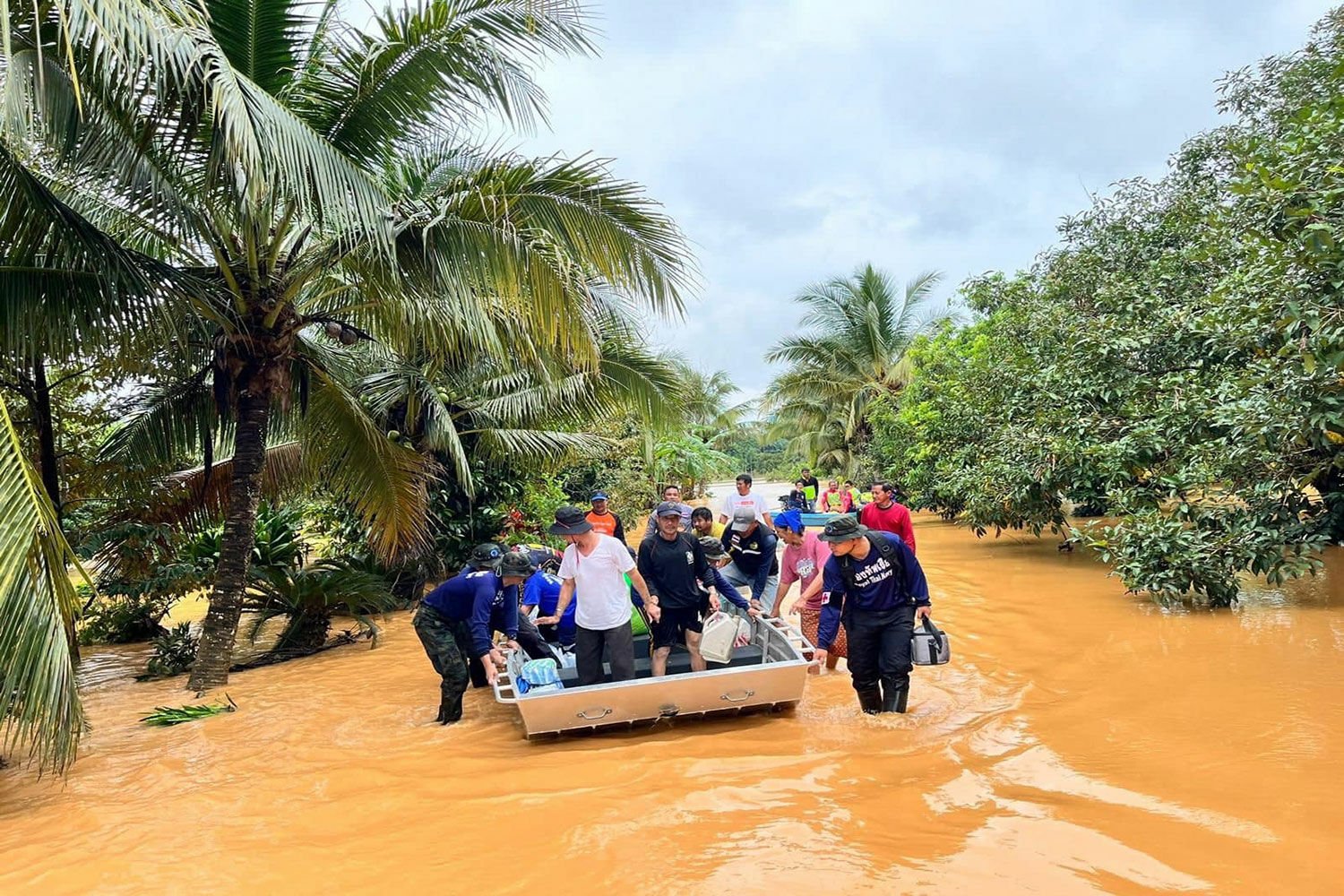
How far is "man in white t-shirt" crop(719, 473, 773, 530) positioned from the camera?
357 inches

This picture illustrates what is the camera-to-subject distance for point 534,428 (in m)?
14.3

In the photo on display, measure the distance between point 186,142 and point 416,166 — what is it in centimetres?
306

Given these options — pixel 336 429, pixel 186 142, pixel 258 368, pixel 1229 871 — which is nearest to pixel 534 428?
pixel 336 429

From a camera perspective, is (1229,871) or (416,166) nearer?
(1229,871)

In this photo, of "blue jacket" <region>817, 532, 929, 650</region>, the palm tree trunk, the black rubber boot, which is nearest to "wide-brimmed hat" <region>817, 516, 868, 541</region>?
"blue jacket" <region>817, 532, 929, 650</region>

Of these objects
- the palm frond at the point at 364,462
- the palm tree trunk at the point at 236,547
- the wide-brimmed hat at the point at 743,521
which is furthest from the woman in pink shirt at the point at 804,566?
the palm tree trunk at the point at 236,547

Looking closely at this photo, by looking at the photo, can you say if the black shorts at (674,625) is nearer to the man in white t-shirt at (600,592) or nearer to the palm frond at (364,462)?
the man in white t-shirt at (600,592)

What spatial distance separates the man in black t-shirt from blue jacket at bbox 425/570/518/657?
1.16 meters

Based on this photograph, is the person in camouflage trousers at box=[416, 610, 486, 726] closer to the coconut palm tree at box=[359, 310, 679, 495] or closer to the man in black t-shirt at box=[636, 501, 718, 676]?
the man in black t-shirt at box=[636, 501, 718, 676]

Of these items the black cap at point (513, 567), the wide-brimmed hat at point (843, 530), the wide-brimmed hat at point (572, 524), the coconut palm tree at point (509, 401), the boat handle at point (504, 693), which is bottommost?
the boat handle at point (504, 693)

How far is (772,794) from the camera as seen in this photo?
4984 millimetres

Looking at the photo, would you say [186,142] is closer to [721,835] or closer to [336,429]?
[336,429]

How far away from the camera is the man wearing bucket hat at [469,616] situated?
265 inches

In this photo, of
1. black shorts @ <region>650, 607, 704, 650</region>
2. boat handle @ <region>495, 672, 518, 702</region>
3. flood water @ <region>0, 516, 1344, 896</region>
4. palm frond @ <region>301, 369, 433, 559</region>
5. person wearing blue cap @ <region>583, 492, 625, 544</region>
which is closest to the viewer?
flood water @ <region>0, 516, 1344, 896</region>
